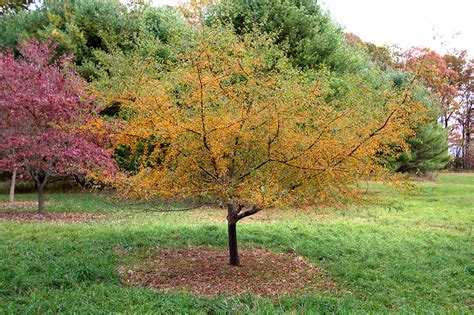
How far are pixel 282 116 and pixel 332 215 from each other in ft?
22.9

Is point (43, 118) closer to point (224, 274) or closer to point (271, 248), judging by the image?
point (271, 248)

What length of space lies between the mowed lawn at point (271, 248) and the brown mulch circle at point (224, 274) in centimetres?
24

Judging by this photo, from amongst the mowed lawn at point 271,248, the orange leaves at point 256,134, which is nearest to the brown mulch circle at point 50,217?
the mowed lawn at point 271,248

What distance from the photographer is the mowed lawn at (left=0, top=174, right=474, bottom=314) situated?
423 centimetres

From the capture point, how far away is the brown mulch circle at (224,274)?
5176mm

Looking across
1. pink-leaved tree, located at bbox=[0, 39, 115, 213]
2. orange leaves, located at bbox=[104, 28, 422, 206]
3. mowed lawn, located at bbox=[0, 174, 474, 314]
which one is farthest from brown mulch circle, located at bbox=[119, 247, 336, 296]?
pink-leaved tree, located at bbox=[0, 39, 115, 213]

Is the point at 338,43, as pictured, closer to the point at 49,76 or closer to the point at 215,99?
the point at 49,76

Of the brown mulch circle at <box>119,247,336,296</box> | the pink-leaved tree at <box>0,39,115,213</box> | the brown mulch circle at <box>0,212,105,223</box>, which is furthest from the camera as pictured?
the brown mulch circle at <box>0,212,105,223</box>

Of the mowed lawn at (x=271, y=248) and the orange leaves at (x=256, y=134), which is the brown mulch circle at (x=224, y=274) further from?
the orange leaves at (x=256, y=134)

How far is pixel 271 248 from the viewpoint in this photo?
283 inches

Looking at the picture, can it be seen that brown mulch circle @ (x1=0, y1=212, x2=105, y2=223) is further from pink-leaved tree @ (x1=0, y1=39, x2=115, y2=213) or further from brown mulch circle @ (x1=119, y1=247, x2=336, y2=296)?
brown mulch circle @ (x1=119, y1=247, x2=336, y2=296)

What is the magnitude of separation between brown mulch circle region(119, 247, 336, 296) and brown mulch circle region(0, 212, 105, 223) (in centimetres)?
393

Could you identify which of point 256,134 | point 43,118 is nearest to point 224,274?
point 256,134

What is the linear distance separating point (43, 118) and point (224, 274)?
20.4 feet
